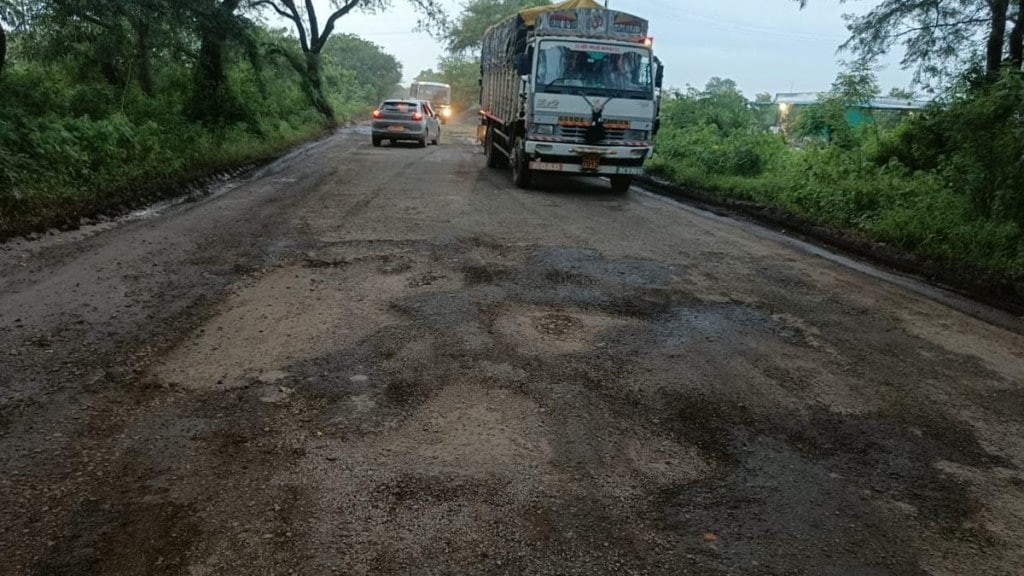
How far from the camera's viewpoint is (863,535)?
3023 millimetres

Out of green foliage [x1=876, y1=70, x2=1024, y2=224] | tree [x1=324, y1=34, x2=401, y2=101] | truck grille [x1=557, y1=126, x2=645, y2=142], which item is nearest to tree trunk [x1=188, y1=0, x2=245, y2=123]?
truck grille [x1=557, y1=126, x2=645, y2=142]

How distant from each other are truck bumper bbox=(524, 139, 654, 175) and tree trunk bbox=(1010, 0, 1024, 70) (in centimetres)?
597

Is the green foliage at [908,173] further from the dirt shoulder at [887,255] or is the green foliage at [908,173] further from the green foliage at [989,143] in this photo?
the dirt shoulder at [887,255]

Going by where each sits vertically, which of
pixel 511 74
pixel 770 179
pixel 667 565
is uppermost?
pixel 511 74

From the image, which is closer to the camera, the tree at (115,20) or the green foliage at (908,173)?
the green foliage at (908,173)

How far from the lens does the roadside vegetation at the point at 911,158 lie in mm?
8148

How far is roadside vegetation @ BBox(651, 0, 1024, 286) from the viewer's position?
26.7 ft

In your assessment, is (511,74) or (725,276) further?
(511,74)

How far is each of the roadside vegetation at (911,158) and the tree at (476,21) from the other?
36.7 metres

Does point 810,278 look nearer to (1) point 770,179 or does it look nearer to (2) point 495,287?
(2) point 495,287

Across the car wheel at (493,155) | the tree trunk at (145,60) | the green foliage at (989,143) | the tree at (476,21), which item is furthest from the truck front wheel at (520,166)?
the tree at (476,21)

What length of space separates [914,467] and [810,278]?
4051 mm

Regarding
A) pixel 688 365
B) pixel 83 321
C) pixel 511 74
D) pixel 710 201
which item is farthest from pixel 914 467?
pixel 511 74

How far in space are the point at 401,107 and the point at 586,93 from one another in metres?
11.7
